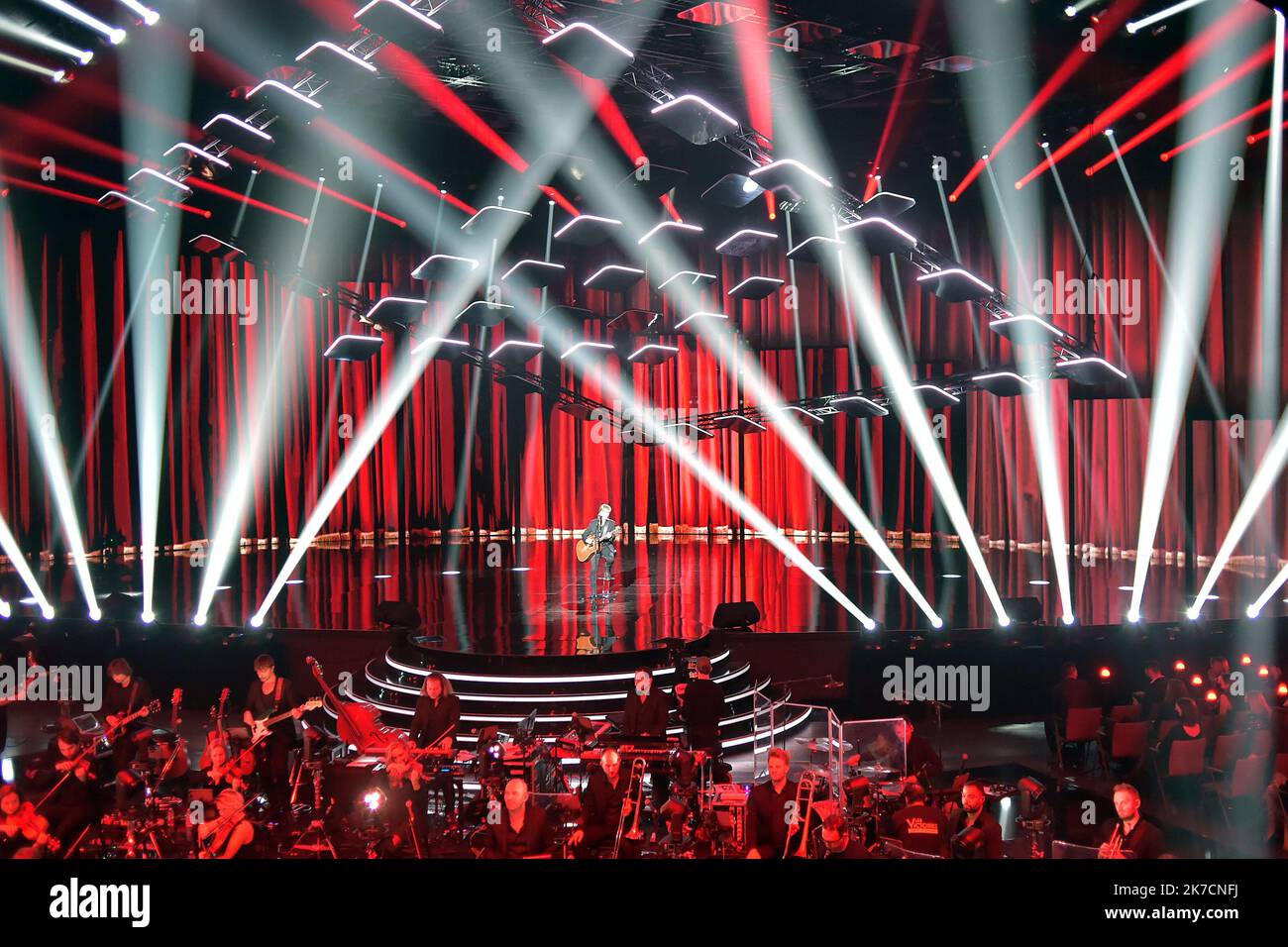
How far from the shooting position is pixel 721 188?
10820 millimetres

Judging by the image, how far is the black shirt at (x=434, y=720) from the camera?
611cm

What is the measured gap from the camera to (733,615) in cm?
845

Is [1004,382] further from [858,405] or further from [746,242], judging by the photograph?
[746,242]

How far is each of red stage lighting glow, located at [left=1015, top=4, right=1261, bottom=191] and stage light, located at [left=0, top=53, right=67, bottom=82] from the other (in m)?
11.2

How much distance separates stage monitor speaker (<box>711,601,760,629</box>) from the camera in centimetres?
844

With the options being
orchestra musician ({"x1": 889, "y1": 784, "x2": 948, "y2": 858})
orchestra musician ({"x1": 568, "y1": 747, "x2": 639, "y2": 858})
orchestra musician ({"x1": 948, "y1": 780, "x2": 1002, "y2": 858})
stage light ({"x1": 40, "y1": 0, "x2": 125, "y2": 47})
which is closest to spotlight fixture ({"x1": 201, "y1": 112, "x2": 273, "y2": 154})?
stage light ({"x1": 40, "y1": 0, "x2": 125, "y2": 47})

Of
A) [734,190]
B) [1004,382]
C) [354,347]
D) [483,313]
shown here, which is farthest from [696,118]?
[354,347]

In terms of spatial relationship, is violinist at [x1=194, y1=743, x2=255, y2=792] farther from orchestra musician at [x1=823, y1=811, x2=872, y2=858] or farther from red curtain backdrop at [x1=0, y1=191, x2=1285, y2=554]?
red curtain backdrop at [x1=0, y1=191, x2=1285, y2=554]

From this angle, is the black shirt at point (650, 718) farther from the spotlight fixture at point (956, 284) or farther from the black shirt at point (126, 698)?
the spotlight fixture at point (956, 284)

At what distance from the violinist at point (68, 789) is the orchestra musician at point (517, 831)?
90.5 inches

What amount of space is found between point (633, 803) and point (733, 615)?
3.17m

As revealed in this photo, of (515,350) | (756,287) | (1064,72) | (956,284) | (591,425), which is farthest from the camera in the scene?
(591,425)

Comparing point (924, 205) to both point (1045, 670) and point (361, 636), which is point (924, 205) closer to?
point (1045, 670)
